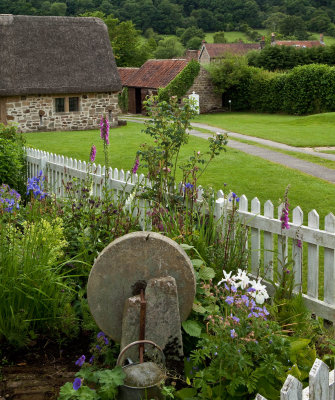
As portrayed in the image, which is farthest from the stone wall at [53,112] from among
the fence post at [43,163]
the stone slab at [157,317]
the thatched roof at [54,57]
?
the stone slab at [157,317]

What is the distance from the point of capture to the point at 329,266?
4.88 m

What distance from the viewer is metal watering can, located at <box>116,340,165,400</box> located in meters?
3.33

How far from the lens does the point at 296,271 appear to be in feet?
16.8

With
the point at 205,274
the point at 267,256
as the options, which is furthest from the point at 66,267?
the point at 267,256

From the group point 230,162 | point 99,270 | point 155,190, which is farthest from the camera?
point 230,162

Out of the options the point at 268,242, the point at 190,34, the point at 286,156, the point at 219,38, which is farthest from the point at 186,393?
the point at 190,34

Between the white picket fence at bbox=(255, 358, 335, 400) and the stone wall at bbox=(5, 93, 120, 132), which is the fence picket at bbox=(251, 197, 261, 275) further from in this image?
the stone wall at bbox=(5, 93, 120, 132)

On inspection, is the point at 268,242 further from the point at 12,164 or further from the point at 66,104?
the point at 66,104

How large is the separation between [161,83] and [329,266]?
31.6 m

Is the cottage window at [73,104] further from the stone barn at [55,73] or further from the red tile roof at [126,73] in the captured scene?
the red tile roof at [126,73]

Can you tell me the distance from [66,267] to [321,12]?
101m

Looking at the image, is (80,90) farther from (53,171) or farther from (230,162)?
(53,171)

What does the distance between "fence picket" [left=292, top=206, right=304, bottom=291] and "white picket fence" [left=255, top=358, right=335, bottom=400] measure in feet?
7.82

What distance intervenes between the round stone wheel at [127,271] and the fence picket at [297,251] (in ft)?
4.35
